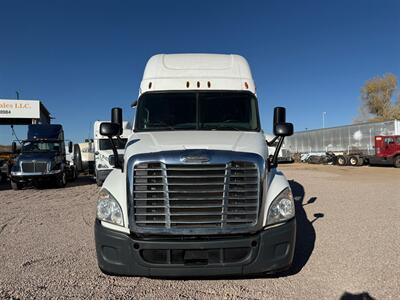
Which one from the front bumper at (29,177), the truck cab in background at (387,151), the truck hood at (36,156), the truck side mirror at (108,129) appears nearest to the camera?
the truck side mirror at (108,129)

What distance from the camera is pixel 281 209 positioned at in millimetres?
4121

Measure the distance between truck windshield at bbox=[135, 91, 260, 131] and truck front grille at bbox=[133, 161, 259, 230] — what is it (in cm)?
145

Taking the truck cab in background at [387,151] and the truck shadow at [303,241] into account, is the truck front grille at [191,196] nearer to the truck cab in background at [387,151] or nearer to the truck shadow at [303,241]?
the truck shadow at [303,241]

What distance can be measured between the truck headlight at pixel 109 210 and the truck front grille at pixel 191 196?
22 cm

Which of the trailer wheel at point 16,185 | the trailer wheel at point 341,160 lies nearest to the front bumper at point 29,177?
the trailer wheel at point 16,185

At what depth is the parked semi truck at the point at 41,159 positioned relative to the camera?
53.7 feet

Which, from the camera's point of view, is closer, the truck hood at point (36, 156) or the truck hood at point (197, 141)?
the truck hood at point (197, 141)

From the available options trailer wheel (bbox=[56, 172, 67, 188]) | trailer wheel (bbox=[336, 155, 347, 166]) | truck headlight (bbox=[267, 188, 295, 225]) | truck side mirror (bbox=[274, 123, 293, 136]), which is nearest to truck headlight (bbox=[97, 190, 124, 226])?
truck headlight (bbox=[267, 188, 295, 225])

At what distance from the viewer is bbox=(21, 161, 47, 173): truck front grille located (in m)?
16.4

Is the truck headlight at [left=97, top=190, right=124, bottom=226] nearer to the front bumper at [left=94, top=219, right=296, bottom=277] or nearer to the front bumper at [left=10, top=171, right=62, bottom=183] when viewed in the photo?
the front bumper at [left=94, top=219, right=296, bottom=277]

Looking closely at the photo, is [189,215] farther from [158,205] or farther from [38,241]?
[38,241]

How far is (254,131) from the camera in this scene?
5.32 meters

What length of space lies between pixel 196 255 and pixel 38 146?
16085 mm

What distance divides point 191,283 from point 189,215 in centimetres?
103
